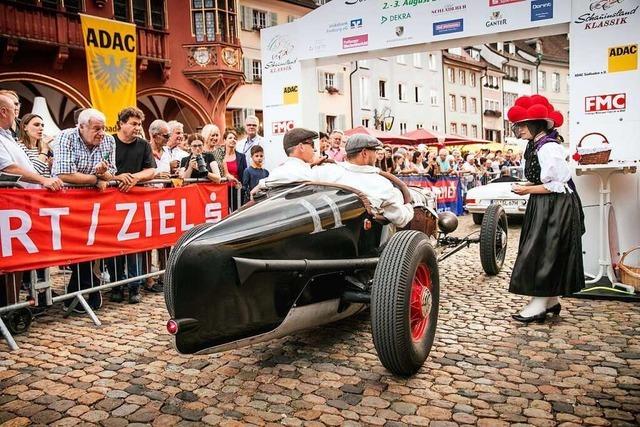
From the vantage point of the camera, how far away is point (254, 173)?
7719mm

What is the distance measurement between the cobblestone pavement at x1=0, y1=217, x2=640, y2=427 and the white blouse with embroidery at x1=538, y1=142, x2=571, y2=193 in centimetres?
120

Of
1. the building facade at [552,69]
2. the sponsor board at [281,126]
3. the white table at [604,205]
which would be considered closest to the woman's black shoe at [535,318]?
the white table at [604,205]

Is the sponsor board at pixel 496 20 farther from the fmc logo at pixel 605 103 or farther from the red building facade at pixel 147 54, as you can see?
the red building facade at pixel 147 54

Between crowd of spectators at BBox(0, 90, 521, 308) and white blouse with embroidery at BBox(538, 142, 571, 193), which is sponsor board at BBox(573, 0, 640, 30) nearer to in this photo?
white blouse with embroidery at BBox(538, 142, 571, 193)

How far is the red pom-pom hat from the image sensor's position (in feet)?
15.0

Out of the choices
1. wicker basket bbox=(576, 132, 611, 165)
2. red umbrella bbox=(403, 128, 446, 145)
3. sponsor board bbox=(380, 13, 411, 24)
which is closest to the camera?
wicker basket bbox=(576, 132, 611, 165)

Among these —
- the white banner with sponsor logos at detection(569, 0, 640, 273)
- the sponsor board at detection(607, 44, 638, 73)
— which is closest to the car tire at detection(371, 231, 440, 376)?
the white banner with sponsor logos at detection(569, 0, 640, 273)

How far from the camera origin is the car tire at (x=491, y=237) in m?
6.35

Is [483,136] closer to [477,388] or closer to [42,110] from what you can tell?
[42,110]

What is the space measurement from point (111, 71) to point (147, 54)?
5.36 metres

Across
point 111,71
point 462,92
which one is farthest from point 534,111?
point 462,92

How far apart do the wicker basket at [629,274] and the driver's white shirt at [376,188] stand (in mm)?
2631

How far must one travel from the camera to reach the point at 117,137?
231 inches

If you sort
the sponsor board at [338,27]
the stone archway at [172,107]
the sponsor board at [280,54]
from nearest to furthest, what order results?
1. the sponsor board at [338,27]
2. the sponsor board at [280,54]
3. the stone archway at [172,107]
